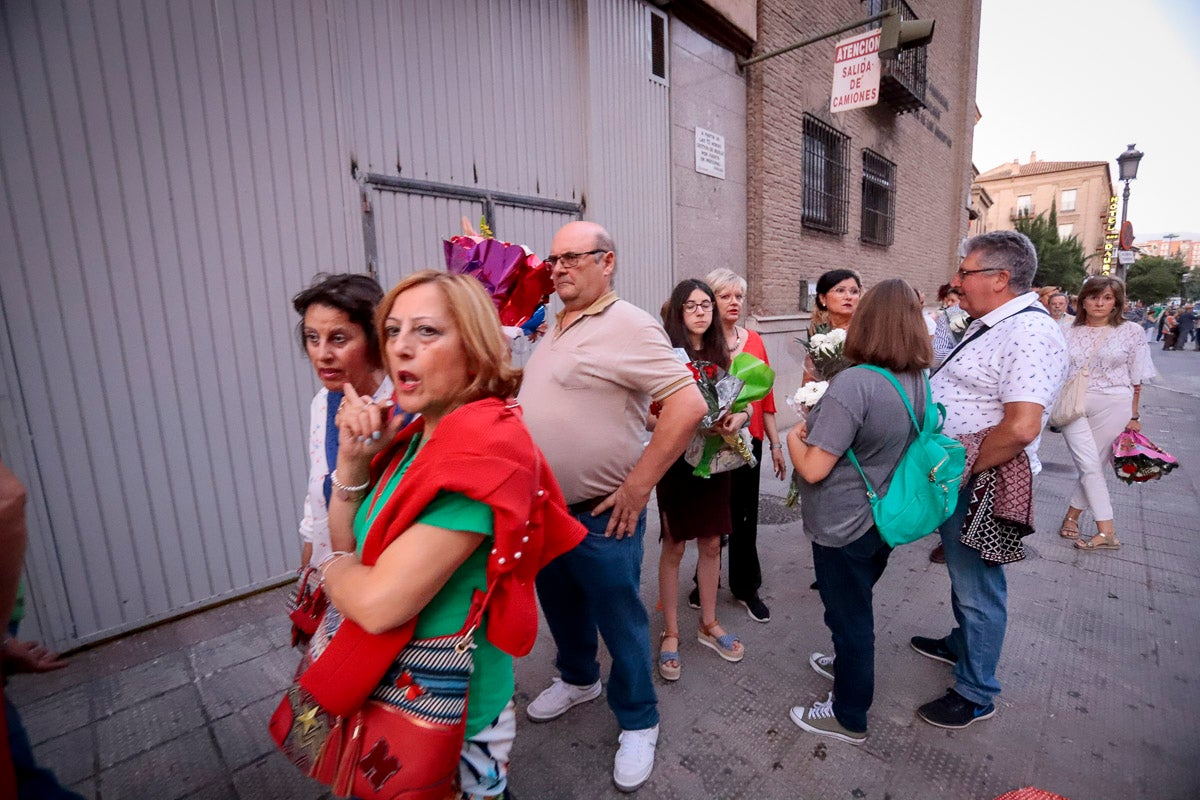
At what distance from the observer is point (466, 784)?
4.33 feet

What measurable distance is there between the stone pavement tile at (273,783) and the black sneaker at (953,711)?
2.43 metres

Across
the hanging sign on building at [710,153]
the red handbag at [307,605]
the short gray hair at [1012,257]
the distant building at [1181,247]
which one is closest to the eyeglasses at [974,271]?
the short gray hair at [1012,257]

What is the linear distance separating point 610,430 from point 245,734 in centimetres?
205

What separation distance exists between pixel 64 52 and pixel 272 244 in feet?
3.70

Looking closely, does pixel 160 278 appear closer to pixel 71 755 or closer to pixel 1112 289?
pixel 71 755

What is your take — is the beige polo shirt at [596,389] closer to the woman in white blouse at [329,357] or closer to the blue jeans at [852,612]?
the woman in white blouse at [329,357]

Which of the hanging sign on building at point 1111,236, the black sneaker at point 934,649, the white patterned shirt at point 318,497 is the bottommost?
the black sneaker at point 934,649

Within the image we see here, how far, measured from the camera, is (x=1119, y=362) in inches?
175

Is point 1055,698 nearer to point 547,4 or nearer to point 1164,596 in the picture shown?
point 1164,596

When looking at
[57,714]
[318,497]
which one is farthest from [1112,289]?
[57,714]

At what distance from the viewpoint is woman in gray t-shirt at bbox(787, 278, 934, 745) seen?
208 cm

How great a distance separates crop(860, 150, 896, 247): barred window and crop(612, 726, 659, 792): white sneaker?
29.9ft

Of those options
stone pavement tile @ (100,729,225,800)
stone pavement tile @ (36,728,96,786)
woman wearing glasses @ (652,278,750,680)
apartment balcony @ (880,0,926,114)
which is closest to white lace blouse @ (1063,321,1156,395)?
woman wearing glasses @ (652,278,750,680)

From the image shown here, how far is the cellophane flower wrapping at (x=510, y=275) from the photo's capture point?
2.32m
